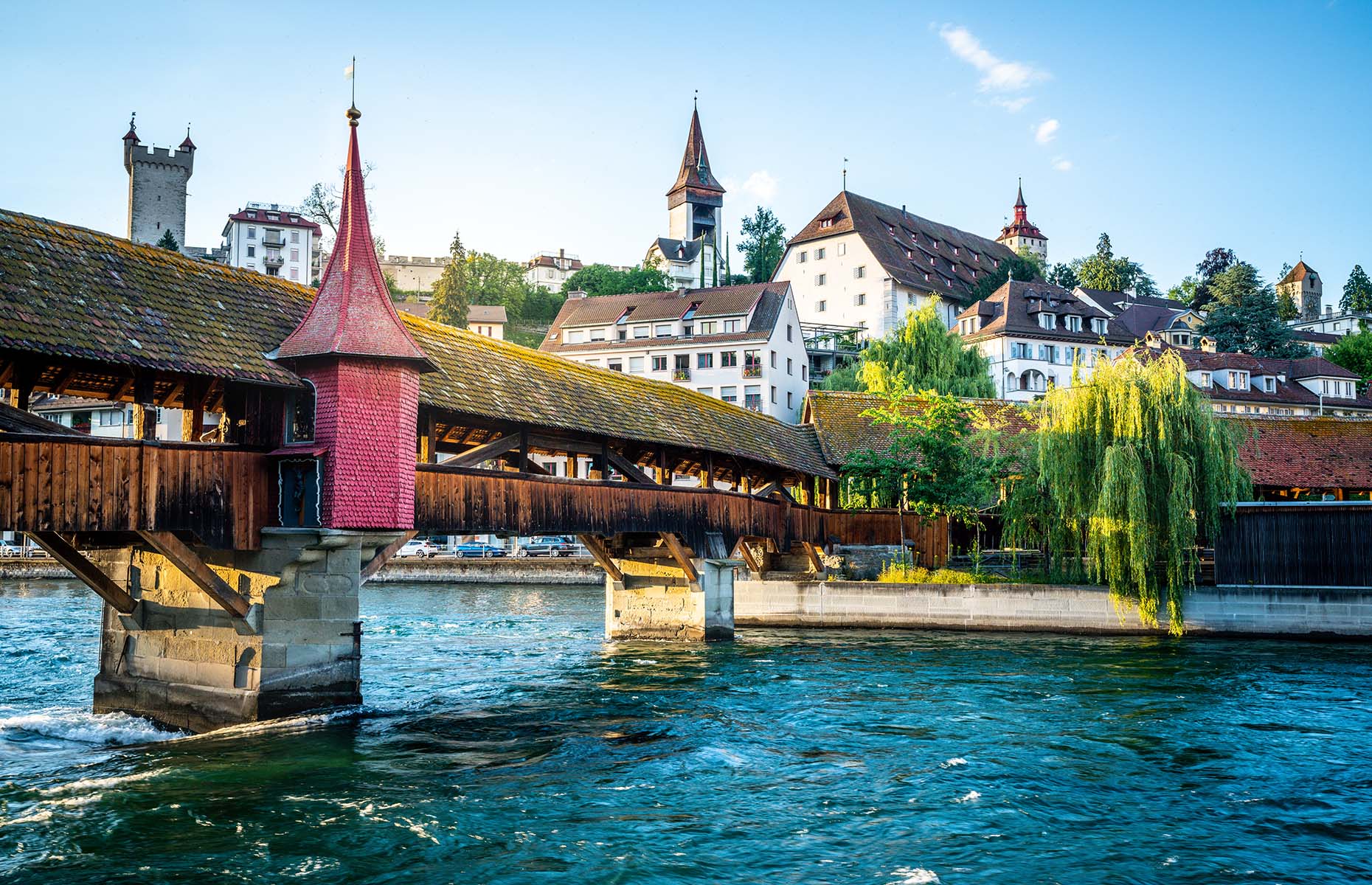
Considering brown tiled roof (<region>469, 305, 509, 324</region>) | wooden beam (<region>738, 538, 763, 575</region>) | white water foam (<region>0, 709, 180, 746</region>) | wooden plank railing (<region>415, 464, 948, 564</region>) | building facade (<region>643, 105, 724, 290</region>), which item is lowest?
white water foam (<region>0, 709, 180, 746</region>)

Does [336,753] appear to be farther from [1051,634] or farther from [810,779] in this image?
[1051,634]

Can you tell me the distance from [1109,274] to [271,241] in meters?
61.2

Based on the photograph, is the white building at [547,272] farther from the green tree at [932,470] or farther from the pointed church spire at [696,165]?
the green tree at [932,470]

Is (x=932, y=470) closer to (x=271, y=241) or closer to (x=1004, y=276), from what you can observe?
(x=1004, y=276)

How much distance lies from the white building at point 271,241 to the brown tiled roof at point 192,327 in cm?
6398

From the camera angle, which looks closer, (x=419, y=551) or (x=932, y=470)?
(x=932, y=470)

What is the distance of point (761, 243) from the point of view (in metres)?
81.8

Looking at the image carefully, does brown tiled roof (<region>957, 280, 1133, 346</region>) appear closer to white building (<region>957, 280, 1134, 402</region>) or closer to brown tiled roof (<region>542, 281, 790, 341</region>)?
white building (<region>957, 280, 1134, 402</region>)

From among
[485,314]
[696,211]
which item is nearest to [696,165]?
[696,211]

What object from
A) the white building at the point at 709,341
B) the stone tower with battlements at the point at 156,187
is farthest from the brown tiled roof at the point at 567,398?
the stone tower with battlements at the point at 156,187

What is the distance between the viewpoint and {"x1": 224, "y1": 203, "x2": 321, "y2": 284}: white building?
3066 inches

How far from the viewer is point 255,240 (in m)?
78.1

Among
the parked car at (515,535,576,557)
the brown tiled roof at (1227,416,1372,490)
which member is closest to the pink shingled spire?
the brown tiled roof at (1227,416,1372,490)

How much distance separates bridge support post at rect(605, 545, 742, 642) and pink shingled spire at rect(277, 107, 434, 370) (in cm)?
987
